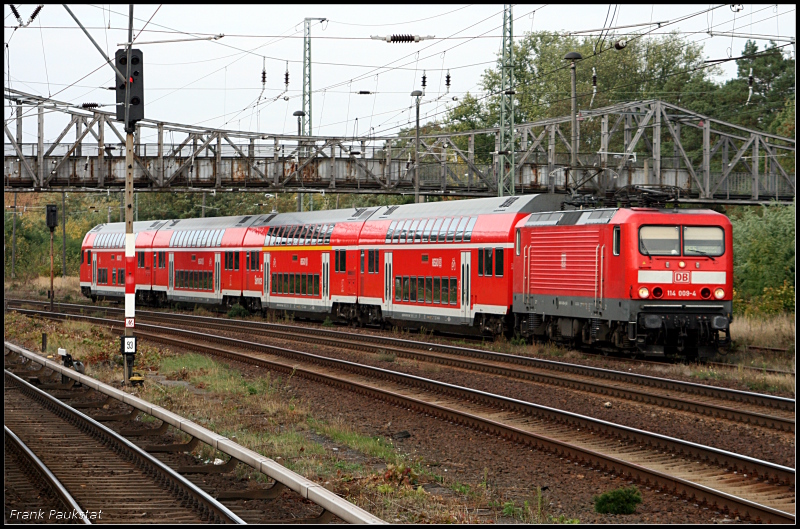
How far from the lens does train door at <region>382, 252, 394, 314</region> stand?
32531 mm

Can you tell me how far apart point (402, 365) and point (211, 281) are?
25246 millimetres

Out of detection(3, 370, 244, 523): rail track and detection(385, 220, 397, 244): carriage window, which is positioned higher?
detection(385, 220, 397, 244): carriage window

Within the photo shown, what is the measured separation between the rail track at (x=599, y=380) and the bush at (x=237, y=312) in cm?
1273

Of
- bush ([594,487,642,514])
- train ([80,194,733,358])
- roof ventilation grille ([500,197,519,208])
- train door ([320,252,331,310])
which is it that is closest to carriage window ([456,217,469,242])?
train ([80,194,733,358])

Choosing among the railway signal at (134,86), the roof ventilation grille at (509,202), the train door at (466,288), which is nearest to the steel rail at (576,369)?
the train door at (466,288)

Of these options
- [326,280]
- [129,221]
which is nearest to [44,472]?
[129,221]

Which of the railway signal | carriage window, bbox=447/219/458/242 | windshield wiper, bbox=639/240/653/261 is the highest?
the railway signal

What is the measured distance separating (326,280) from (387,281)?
15.7ft

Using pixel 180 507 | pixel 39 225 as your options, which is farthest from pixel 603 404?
pixel 39 225

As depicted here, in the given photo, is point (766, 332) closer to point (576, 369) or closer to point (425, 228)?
point (576, 369)

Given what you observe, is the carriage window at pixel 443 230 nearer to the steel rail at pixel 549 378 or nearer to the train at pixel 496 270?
the train at pixel 496 270

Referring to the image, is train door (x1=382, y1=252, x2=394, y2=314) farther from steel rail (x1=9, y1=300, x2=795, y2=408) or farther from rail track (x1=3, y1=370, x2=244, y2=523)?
rail track (x1=3, y1=370, x2=244, y2=523)

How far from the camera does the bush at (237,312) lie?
43.7 m

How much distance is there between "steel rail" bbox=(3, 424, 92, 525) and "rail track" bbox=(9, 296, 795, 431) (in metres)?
9.85
